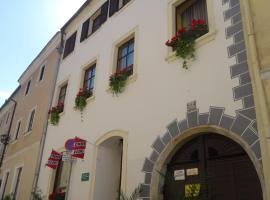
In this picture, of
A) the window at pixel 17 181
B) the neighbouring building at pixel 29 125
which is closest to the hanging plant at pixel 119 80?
the neighbouring building at pixel 29 125

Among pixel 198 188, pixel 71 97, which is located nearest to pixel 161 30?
pixel 198 188

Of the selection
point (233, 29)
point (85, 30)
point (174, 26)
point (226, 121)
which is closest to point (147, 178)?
point (226, 121)

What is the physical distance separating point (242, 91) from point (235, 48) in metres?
0.92

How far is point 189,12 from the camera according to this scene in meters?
7.55

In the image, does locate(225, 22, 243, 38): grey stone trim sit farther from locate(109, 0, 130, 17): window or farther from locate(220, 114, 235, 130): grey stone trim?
locate(109, 0, 130, 17): window

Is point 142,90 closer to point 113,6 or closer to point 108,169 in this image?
point 108,169

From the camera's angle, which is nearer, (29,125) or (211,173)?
(211,173)

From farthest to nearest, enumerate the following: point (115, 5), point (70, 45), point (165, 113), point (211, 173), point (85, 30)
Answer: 1. point (70, 45)
2. point (85, 30)
3. point (115, 5)
4. point (165, 113)
5. point (211, 173)

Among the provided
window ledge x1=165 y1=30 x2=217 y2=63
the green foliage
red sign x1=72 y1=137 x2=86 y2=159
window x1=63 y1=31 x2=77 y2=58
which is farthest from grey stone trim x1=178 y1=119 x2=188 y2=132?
window x1=63 y1=31 x2=77 y2=58

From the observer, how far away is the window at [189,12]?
23.5 feet

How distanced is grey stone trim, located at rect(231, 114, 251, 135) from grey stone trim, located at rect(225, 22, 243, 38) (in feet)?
5.53

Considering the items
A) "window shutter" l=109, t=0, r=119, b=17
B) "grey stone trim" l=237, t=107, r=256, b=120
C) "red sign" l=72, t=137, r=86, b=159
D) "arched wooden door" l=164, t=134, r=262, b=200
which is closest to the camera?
"grey stone trim" l=237, t=107, r=256, b=120

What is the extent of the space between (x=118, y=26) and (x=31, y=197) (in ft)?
22.1

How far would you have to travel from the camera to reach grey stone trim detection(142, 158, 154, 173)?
21.1ft
